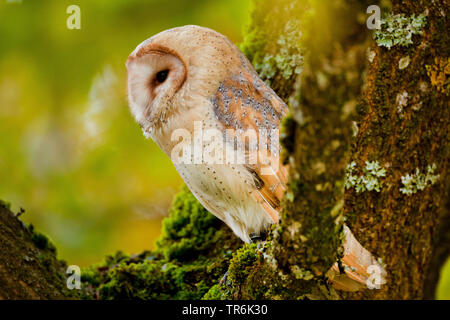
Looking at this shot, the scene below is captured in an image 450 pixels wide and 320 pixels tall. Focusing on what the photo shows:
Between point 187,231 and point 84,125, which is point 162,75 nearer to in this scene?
point 187,231

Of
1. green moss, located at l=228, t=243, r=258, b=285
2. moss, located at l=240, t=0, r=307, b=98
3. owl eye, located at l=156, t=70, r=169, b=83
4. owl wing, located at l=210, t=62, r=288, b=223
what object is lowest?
green moss, located at l=228, t=243, r=258, b=285

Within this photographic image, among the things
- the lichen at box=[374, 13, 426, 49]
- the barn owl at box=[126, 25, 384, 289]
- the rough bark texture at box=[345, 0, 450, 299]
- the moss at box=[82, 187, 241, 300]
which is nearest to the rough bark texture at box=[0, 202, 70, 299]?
the moss at box=[82, 187, 241, 300]

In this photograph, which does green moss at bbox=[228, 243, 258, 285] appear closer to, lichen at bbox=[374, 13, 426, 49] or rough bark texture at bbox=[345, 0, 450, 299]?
rough bark texture at bbox=[345, 0, 450, 299]

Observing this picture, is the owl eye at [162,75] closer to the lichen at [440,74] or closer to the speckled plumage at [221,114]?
the speckled plumage at [221,114]

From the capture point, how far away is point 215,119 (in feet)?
7.06

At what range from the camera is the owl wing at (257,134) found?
2.11m

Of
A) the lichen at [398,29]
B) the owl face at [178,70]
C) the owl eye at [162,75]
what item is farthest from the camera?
the owl eye at [162,75]

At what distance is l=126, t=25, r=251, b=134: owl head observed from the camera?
7.29ft

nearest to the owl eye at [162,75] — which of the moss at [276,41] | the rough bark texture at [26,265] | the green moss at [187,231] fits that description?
the moss at [276,41]

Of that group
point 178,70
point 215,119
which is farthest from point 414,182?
point 178,70

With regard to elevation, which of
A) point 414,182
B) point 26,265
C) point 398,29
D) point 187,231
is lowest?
point 26,265

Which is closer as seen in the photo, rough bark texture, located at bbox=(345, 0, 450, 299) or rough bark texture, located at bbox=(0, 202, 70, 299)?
rough bark texture, located at bbox=(0, 202, 70, 299)

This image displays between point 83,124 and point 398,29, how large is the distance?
8.84 feet
